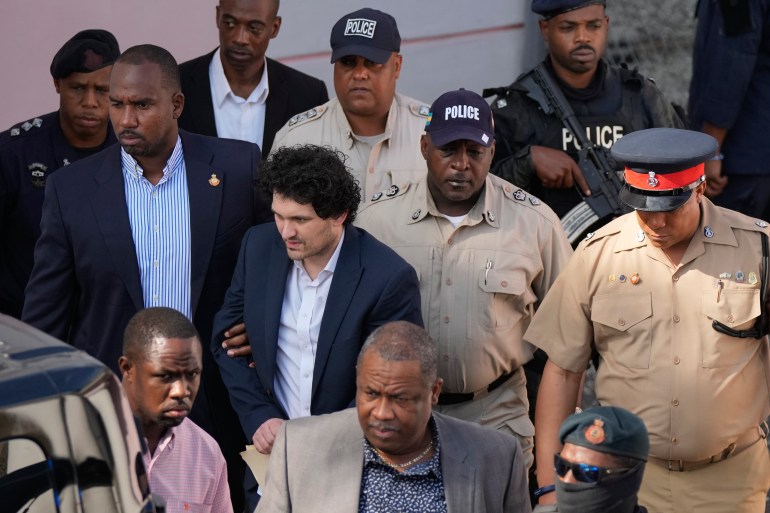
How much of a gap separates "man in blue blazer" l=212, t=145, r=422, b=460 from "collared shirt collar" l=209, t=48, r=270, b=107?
136 cm

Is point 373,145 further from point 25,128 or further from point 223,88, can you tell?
point 25,128

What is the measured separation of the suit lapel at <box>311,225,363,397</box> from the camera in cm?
515

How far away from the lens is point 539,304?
5820 mm

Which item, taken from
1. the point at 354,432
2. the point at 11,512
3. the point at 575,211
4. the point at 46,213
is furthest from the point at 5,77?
the point at 11,512

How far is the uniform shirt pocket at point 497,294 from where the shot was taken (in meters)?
5.61

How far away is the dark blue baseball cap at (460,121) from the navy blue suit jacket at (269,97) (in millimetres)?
1084

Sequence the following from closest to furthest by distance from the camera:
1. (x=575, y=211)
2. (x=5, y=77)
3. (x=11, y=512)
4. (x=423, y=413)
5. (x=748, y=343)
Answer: (x=11, y=512)
(x=423, y=413)
(x=748, y=343)
(x=575, y=211)
(x=5, y=77)

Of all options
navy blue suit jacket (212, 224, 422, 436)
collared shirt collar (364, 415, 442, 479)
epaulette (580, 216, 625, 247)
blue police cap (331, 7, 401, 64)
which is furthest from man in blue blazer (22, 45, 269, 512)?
epaulette (580, 216, 625, 247)

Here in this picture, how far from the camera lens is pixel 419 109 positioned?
21.0ft

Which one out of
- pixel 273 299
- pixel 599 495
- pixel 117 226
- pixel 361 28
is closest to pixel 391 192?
pixel 361 28

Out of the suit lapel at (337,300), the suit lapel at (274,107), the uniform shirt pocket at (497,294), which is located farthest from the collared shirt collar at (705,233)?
the suit lapel at (274,107)

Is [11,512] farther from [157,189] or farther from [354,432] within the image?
[157,189]

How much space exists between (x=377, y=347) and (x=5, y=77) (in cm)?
365

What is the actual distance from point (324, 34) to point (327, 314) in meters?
3.11
